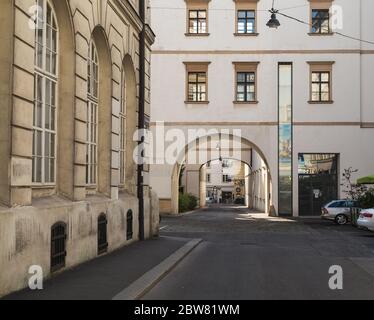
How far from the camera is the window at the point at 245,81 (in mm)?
38125

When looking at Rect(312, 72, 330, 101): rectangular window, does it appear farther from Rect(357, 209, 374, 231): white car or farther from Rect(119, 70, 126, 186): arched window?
Rect(119, 70, 126, 186): arched window

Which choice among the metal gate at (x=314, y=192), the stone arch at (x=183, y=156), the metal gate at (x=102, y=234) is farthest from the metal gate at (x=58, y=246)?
the metal gate at (x=314, y=192)

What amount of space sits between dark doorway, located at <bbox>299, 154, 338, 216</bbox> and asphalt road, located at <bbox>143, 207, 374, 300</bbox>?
14.2 meters

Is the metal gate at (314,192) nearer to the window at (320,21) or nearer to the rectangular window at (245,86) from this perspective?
the rectangular window at (245,86)

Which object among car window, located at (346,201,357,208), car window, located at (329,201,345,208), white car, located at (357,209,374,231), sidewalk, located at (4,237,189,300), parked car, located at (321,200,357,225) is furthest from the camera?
car window, located at (329,201,345,208)

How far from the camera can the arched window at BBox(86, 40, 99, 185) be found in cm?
1427

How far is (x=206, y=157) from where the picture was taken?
56.3 meters

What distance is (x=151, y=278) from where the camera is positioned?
1084 cm

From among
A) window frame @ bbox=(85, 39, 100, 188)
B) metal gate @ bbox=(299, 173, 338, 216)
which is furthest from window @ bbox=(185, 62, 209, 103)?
window frame @ bbox=(85, 39, 100, 188)

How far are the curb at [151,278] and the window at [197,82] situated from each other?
23035 millimetres

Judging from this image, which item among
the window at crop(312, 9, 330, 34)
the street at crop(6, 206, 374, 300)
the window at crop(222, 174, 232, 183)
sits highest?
the window at crop(312, 9, 330, 34)

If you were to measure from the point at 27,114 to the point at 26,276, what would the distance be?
2.44m
